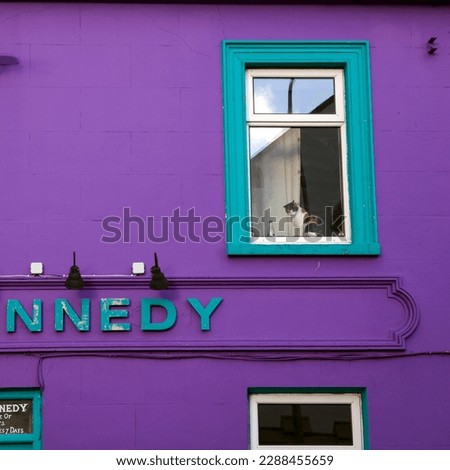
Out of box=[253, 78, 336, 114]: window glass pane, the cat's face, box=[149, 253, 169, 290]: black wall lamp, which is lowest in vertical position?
box=[149, 253, 169, 290]: black wall lamp

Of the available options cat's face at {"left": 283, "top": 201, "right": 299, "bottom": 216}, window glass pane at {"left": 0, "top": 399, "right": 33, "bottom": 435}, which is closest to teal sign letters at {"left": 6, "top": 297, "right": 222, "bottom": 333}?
window glass pane at {"left": 0, "top": 399, "right": 33, "bottom": 435}

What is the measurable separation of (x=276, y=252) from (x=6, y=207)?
239 cm

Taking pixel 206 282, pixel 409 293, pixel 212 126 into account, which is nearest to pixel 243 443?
pixel 206 282

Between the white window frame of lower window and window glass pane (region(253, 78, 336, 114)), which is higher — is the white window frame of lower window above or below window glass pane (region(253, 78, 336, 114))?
below

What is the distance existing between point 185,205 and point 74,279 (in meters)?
1.19

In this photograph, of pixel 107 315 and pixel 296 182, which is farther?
pixel 296 182

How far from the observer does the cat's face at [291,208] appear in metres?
9.22

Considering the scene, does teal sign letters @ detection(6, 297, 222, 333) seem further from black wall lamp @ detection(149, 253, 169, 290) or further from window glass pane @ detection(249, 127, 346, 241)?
window glass pane @ detection(249, 127, 346, 241)

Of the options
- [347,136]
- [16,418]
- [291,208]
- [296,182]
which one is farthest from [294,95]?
[16,418]

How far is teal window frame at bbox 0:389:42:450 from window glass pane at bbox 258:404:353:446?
1867 millimetres

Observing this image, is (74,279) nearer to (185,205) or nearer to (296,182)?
(185,205)

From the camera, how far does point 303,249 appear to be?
884 cm

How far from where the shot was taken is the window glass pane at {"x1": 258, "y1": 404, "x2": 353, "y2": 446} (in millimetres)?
8617

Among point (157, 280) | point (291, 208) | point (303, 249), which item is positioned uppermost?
point (291, 208)
